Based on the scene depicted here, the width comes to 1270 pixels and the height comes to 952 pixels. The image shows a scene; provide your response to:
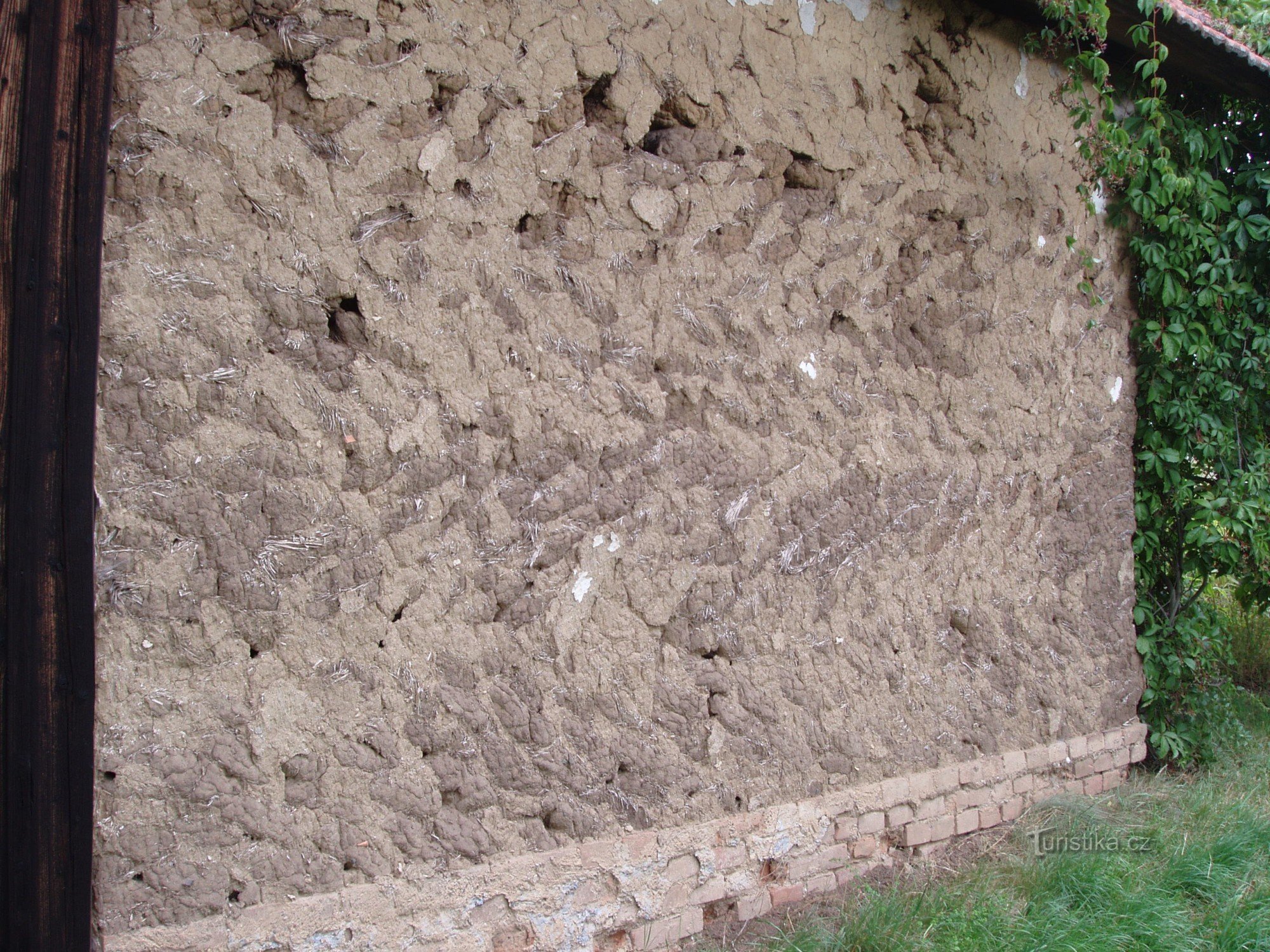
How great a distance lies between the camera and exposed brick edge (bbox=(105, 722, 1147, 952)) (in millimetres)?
2244

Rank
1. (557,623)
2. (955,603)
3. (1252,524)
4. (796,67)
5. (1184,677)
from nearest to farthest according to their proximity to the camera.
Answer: (557,623) → (796,67) → (955,603) → (1252,524) → (1184,677)

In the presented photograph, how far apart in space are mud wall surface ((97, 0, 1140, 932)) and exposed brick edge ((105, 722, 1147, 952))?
7cm

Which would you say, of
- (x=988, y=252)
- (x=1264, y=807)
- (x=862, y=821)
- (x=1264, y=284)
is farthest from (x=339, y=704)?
(x=1264, y=284)

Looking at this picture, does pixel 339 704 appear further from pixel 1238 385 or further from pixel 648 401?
pixel 1238 385

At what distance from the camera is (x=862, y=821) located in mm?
3311

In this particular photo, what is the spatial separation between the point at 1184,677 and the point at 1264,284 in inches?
73.9

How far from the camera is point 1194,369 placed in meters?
4.39

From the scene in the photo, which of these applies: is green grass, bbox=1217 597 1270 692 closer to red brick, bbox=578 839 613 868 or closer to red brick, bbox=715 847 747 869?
red brick, bbox=715 847 747 869

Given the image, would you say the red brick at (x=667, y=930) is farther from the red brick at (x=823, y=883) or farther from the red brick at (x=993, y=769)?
the red brick at (x=993, y=769)

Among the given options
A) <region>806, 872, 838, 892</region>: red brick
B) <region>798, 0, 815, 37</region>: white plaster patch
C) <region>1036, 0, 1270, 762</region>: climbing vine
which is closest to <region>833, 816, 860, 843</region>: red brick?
<region>806, 872, 838, 892</region>: red brick

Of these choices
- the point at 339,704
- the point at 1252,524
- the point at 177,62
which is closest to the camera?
the point at 177,62

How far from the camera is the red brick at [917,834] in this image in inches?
136

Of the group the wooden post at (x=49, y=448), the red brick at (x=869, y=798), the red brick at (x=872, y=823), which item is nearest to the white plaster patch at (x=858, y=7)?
the wooden post at (x=49, y=448)

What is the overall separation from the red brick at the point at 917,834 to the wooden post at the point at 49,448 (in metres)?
2.60
